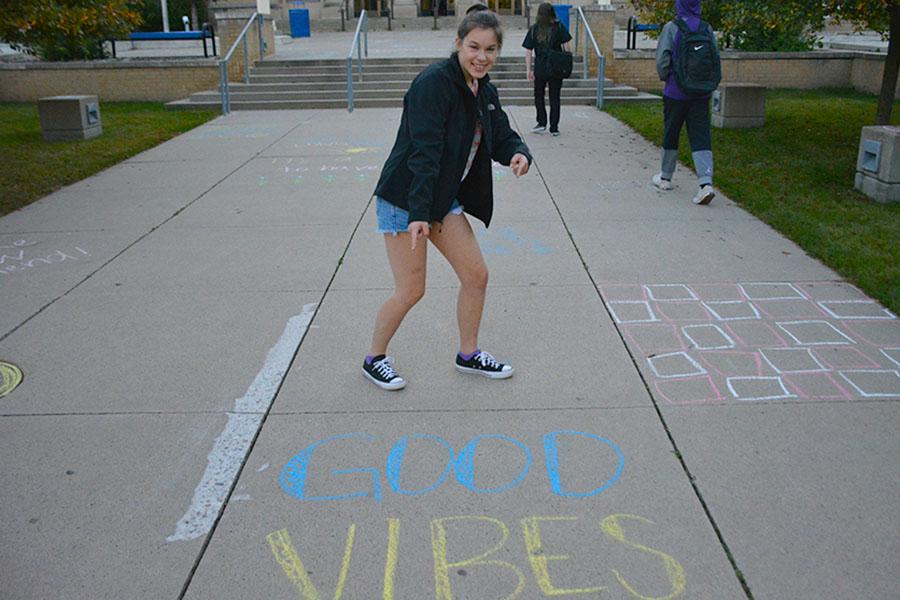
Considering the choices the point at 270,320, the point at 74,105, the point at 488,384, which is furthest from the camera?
the point at 74,105

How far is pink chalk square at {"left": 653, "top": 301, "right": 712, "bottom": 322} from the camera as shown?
4.98 metres

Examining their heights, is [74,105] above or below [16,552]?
above

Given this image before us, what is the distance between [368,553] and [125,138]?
1069 cm

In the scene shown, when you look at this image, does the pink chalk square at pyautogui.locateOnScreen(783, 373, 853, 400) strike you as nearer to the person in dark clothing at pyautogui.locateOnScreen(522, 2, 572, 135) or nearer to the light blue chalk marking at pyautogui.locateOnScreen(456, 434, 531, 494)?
the light blue chalk marking at pyautogui.locateOnScreen(456, 434, 531, 494)

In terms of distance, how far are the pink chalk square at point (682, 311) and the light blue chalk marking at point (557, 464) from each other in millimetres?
1585

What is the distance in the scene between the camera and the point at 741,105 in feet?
39.4

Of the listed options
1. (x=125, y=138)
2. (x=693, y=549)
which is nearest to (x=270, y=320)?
(x=693, y=549)

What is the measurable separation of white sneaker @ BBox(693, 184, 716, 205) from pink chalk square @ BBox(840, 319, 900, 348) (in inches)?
116

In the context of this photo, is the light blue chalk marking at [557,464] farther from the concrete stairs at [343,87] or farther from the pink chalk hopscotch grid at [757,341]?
the concrete stairs at [343,87]

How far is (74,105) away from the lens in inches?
465

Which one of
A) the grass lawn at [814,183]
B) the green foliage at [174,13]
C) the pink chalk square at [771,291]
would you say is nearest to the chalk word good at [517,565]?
the pink chalk square at [771,291]

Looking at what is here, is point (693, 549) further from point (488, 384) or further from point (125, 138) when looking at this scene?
point (125, 138)

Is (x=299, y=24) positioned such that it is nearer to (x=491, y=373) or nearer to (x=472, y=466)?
(x=491, y=373)

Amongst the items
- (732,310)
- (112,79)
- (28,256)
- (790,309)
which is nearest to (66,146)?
(28,256)
